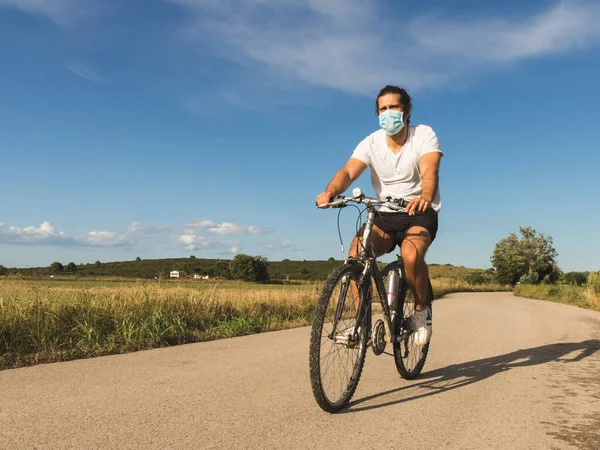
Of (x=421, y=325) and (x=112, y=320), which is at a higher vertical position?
(x=421, y=325)

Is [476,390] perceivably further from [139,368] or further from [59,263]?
[59,263]

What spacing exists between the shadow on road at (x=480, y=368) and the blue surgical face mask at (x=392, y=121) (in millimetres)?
Result: 2276

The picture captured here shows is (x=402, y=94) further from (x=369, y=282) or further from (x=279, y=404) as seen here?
(x=279, y=404)

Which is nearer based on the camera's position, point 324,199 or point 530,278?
point 324,199

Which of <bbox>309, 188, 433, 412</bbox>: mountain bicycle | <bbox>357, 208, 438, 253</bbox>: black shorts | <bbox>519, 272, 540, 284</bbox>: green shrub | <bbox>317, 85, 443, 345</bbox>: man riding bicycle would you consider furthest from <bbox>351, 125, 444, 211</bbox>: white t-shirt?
<bbox>519, 272, 540, 284</bbox>: green shrub

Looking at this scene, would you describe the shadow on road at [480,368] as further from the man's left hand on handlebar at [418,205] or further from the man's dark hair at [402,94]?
the man's dark hair at [402,94]

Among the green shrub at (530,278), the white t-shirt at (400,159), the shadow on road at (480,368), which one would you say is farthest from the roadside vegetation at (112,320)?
the green shrub at (530,278)

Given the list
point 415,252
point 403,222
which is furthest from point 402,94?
point 415,252

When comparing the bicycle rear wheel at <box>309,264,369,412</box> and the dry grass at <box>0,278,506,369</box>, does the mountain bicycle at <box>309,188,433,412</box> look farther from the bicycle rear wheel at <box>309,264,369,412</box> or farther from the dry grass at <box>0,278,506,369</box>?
the dry grass at <box>0,278,506,369</box>

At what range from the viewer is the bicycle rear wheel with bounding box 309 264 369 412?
3447mm

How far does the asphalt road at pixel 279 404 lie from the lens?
2.87 meters

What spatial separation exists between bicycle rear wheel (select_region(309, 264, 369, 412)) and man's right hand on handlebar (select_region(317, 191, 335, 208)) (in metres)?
0.56

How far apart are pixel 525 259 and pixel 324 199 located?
6754 cm

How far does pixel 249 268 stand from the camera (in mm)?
81562
